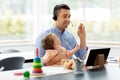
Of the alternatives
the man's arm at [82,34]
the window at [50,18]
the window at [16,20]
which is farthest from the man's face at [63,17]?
the window at [16,20]

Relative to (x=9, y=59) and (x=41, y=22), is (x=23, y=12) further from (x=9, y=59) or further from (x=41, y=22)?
(x=9, y=59)

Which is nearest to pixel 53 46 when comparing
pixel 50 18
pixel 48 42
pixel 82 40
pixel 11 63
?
pixel 48 42

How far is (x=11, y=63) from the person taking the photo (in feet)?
10.6

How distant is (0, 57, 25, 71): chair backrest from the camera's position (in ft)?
10.4

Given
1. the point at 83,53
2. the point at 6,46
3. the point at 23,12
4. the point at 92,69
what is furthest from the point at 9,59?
the point at 23,12

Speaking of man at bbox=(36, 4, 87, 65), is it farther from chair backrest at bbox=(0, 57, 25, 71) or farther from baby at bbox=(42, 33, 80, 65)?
chair backrest at bbox=(0, 57, 25, 71)

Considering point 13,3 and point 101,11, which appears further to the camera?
point 13,3

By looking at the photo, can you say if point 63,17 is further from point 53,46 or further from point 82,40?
point 53,46

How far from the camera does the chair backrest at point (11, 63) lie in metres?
3.17

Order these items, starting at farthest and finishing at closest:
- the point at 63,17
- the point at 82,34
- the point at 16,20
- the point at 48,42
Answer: the point at 16,20
the point at 63,17
the point at 82,34
the point at 48,42

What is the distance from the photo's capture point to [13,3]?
579cm

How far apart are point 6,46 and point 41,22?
88 cm

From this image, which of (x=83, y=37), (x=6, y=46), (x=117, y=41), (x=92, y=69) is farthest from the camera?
(x=6, y=46)

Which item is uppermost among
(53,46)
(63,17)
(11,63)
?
(63,17)
